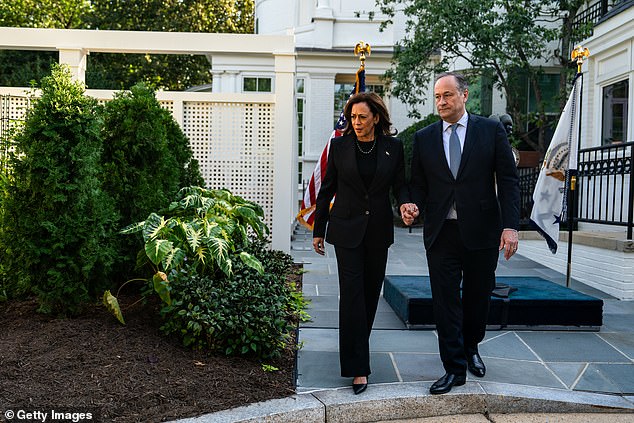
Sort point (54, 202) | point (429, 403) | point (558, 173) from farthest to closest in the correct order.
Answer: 1. point (558, 173)
2. point (54, 202)
3. point (429, 403)

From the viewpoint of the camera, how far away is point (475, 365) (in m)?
4.82

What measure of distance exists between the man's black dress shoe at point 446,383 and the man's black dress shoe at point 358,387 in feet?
1.47

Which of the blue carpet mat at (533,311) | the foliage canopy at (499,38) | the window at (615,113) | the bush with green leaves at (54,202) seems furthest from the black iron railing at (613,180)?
the bush with green leaves at (54,202)

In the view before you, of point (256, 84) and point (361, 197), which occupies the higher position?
point (256, 84)

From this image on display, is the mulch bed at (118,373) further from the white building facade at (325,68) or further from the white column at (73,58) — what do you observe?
the white building facade at (325,68)

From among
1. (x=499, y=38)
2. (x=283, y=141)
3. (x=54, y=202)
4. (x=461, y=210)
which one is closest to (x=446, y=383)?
(x=461, y=210)

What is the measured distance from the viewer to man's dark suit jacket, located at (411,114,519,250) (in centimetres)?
446

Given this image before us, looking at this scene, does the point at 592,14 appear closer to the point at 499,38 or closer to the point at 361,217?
the point at 499,38

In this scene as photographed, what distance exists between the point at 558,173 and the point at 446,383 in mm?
4622

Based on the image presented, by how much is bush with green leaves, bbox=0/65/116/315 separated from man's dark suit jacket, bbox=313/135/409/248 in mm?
2263

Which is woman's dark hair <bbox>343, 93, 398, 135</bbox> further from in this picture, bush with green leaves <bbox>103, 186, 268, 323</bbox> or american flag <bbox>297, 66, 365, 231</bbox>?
american flag <bbox>297, 66, 365, 231</bbox>

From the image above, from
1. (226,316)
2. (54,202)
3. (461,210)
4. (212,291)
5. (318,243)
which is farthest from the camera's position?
(54,202)

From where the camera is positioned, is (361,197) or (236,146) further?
(236,146)

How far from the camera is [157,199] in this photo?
22.5ft
